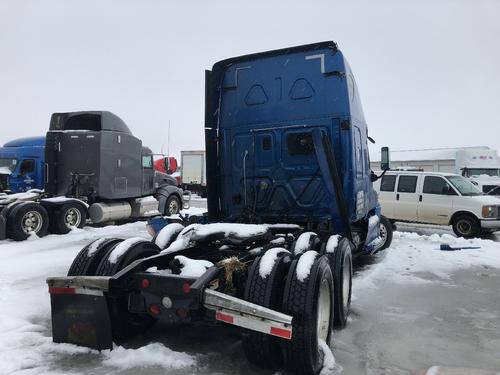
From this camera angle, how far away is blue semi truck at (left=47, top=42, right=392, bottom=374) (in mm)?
3369

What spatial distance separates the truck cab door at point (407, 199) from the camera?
12.4 meters

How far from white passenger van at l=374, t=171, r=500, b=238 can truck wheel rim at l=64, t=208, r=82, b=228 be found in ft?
28.8

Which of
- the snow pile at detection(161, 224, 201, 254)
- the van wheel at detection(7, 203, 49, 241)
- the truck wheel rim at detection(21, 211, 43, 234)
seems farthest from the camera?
Result: the truck wheel rim at detection(21, 211, 43, 234)

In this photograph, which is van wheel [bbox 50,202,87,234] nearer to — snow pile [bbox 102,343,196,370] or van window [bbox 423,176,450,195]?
snow pile [bbox 102,343,196,370]

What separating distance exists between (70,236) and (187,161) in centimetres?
2039

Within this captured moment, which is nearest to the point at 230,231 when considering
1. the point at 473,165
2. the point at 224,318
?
the point at 224,318

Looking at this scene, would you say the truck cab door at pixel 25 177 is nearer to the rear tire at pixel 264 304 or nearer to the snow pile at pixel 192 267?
the snow pile at pixel 192 267

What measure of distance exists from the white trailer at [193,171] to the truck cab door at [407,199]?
1953cm

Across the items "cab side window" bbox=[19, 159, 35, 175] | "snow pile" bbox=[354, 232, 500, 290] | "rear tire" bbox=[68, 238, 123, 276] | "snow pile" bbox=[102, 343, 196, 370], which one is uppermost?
"cab side window" bbox=[19, 159, 35, 175]

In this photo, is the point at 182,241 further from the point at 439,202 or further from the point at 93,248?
the point at 439,202

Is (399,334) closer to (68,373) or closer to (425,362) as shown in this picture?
(425,362)

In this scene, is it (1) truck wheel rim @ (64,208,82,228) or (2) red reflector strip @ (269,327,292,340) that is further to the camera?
(1) truck wheel rim @ (64,208,82,228)

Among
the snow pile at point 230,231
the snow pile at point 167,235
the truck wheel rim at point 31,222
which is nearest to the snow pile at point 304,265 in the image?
the snow pile at point 230,231

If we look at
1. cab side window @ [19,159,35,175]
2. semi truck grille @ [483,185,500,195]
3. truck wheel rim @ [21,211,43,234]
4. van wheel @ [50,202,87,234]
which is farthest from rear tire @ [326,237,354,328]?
semi truck grille @ [483,185,500,195]
